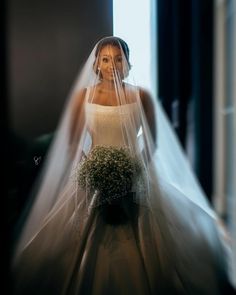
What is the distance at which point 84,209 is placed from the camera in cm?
71

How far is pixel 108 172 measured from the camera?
27.1 inches

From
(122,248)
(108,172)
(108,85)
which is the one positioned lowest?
(122,248)

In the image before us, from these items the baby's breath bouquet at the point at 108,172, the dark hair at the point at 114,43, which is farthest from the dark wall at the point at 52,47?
the baby's breath bouquet at the point at 108,172

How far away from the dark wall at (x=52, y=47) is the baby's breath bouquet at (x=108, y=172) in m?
0.11

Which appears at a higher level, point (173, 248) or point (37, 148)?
point (37, 148)

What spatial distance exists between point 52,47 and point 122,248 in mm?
409

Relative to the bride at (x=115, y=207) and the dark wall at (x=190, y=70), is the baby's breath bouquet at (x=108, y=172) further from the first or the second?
the dark wall at (x=190, y=70)

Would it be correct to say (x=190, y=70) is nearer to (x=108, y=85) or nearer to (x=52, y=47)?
(x=108, y=85)

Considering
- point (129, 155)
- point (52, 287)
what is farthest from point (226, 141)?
point (52, 287)

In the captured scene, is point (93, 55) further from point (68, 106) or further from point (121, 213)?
point (121, 213)

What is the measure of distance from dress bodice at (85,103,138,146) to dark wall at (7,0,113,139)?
0.25 feet

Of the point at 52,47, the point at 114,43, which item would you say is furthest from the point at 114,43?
the point at 52,47

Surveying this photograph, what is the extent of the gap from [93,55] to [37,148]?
0.21m

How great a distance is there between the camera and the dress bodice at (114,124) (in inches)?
28.5
